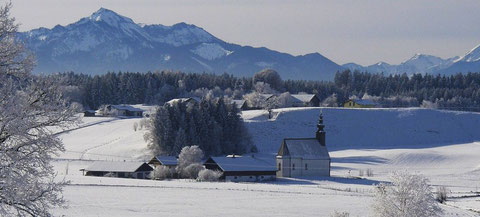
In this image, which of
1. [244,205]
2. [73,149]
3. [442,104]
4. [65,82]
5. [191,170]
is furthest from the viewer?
[442,104]

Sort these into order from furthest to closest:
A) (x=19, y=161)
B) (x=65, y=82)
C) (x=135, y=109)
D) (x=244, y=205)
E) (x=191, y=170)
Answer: (x=135, y=109) → (x=191, y=170) → (x=244, y=205) → (x=65, y=82) → (x=19, y=161)

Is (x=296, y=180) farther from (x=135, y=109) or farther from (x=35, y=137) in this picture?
(x=135, y=109)

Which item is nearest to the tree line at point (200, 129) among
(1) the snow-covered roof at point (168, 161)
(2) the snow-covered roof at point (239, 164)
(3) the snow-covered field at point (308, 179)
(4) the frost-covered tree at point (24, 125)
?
(3) the snow-covered field at point (308, 179)

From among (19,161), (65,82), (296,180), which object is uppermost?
(65,82)

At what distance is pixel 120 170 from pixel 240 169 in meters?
13.4

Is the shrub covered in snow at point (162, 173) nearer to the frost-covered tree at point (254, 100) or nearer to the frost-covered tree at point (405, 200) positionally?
the frost-covered tree at point (405, 200)

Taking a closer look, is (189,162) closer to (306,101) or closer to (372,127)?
(372,127)

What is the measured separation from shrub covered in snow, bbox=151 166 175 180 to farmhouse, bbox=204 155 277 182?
4.58 m

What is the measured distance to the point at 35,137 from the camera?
14664 mm

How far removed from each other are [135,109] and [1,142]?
499 ft

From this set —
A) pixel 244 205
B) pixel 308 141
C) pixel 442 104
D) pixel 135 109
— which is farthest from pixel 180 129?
pixel 442 104

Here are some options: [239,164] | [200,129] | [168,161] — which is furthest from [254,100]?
[239,164]

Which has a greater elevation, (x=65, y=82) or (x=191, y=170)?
(x=65, y=82)

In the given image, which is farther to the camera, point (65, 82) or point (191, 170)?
point (191, 170)
